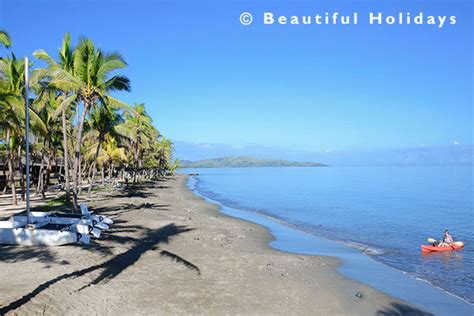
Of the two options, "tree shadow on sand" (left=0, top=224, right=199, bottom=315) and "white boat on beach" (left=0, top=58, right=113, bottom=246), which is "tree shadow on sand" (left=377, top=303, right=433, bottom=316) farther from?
"white boat on beach" (left=0, top=58, right=113, bottom=246)

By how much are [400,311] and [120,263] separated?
7.66m

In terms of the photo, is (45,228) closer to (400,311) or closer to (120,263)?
(120,263)

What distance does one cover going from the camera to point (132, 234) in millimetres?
15805

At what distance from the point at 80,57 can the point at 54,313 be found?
12.7 m

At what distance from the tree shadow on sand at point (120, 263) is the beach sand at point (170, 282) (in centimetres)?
2

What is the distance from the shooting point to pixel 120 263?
36.8ft

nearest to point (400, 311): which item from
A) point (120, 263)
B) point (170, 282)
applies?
point (170, 282)

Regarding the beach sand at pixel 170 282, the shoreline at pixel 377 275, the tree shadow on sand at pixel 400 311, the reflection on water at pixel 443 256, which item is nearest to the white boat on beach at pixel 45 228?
the beach sand at pixel 170 282

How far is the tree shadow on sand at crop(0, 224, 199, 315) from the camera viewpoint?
771 cm

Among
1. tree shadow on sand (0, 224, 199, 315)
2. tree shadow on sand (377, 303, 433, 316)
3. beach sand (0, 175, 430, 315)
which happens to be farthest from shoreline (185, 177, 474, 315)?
tree shadow on sand (0, 224, 199, 315)

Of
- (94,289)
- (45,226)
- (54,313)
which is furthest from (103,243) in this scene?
(54,313)

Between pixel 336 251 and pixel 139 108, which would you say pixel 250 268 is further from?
pixel 139 108

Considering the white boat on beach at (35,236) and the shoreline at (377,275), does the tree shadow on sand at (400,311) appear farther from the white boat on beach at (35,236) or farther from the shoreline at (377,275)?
the white boat on beach at (35,236)

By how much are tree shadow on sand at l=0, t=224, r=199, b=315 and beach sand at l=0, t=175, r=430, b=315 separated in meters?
0.02
